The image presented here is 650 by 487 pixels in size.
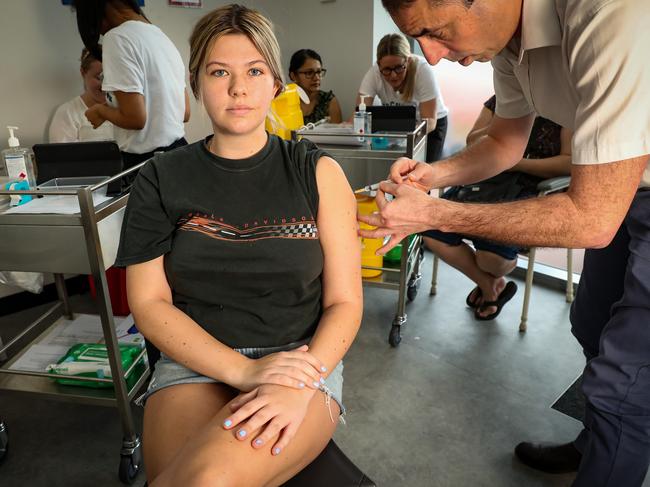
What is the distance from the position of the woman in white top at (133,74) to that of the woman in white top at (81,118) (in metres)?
0.74

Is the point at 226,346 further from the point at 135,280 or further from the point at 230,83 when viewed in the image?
the point at 230,83

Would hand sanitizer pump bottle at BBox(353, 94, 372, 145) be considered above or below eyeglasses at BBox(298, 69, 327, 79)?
below

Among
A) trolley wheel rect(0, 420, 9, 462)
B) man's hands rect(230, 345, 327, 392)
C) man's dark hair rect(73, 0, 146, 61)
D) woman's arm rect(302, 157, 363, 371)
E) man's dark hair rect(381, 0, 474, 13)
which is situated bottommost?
trolley wheel rect(0, 420, 9, 462)

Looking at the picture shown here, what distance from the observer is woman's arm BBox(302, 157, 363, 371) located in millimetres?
1221

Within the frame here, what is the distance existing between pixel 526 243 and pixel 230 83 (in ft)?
2.52

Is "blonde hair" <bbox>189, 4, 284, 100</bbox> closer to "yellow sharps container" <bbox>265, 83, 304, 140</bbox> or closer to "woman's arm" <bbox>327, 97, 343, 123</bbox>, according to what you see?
"yellow sharps container" <bbox>265, 83, 304, 140</bbox>

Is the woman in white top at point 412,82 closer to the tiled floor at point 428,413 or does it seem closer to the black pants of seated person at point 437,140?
the black pants of seated person at point 437,140

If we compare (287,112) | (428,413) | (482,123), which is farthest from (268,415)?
(482,123)

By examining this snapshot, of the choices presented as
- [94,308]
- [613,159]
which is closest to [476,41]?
[613,159]

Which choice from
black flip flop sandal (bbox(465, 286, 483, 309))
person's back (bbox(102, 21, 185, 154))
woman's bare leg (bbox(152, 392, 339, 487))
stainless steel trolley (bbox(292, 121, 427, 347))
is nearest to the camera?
woman's bare leg (bbox(152, 392, 339, 487))

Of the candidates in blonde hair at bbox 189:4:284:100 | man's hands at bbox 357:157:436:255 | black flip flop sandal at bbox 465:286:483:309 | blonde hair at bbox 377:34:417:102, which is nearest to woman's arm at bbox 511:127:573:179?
black flip flop sandal at bbox 465:286:483:309

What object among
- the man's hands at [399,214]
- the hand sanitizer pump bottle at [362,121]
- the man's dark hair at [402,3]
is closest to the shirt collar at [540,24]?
the man's dark hair at [402,3]

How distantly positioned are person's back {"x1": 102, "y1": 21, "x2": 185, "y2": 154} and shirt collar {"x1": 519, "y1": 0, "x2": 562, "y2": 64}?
4.67ft

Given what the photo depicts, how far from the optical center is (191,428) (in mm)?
1071
